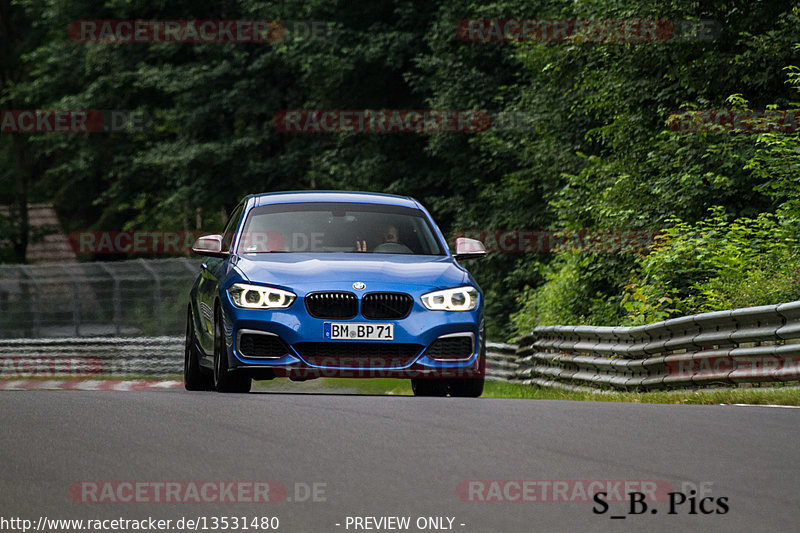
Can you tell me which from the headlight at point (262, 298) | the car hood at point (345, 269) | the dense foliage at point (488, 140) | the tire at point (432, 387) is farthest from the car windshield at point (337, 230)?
the dense foliage at point (488, 140)

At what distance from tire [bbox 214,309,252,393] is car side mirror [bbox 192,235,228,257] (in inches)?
24.4

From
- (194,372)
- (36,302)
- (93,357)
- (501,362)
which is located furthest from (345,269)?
(36,302)

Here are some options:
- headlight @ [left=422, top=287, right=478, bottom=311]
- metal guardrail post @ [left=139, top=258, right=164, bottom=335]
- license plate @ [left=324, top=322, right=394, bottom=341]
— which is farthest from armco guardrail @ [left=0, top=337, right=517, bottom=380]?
license plate @ [left=324, top=322, right=394, bottom=341]

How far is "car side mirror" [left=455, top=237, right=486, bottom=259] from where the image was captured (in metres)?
12.2

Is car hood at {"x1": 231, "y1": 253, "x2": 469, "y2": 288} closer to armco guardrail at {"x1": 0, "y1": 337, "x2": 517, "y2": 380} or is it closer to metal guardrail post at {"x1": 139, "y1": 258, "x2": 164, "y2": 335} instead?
armco guardrail at {"x1": 0, "y1": 337, "x2": 517, "y2": 380}

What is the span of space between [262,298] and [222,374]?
855 millimetres

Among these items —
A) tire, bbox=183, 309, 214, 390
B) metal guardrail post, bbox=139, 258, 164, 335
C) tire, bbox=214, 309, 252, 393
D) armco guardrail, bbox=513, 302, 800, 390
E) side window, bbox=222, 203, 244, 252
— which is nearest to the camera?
tire, bbox=214, 309, 252, 393

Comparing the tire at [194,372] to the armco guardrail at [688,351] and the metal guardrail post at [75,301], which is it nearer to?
the armco guardrail at [688,351]

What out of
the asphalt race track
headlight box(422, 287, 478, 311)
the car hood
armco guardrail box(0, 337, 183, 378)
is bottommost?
armco guardrail box(0, 337, 183, 378)

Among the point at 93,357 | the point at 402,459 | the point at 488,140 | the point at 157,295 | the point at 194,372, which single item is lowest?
the point at 93,357

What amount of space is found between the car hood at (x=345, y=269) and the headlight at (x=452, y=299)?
0.24ft

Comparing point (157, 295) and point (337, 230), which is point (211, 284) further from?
point (157, 295)

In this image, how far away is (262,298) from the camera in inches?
440

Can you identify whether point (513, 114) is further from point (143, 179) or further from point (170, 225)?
point (170, 225)
